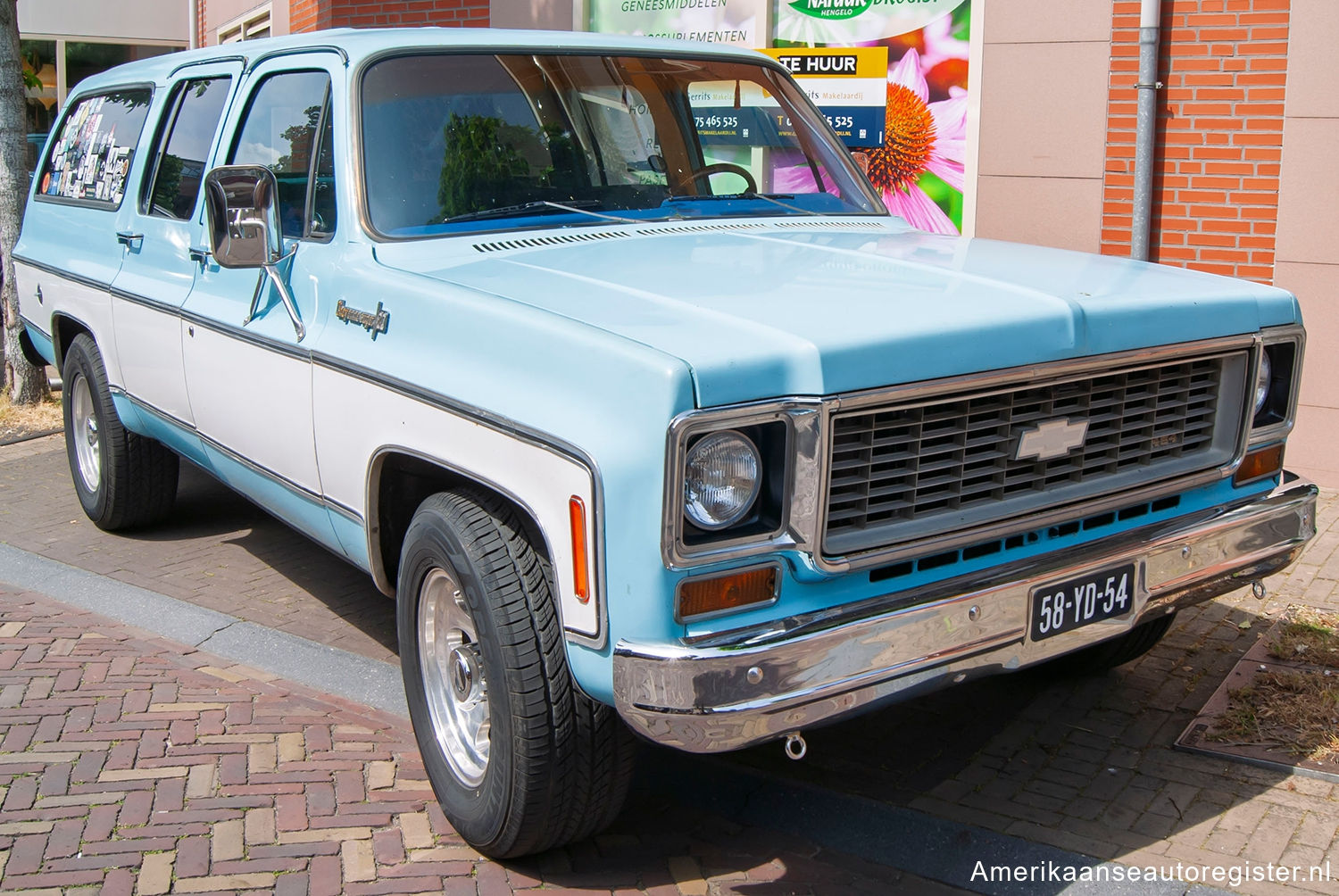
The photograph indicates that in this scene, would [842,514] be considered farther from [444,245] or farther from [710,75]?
[710,75]

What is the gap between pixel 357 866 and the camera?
3.34 meters

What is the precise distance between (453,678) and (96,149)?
12.9 feet

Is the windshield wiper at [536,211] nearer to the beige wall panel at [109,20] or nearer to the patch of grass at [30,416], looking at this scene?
the patch of grass at [30,416]

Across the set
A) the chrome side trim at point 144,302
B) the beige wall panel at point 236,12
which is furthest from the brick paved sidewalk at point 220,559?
the beige wall panel at point 236,12

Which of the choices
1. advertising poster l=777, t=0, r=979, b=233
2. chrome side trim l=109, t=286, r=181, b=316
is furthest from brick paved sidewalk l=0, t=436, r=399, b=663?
advertising poster l=777, t=0, r=979, b=233

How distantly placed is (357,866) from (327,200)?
1.95 meters

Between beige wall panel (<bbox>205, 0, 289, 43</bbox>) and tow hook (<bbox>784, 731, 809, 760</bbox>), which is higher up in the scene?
beige wall panel (<bbox>205, 0, 289, 43</bbox>)

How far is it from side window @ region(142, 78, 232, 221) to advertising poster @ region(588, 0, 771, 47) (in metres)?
3.69

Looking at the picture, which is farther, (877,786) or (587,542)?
(877,786)

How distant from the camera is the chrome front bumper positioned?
2.64 meters

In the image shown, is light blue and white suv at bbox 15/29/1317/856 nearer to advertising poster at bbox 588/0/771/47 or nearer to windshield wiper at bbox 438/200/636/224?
windshield wiper at bbox 438/200/636/224

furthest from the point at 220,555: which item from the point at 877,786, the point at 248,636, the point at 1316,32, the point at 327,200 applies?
the point at 1316,32

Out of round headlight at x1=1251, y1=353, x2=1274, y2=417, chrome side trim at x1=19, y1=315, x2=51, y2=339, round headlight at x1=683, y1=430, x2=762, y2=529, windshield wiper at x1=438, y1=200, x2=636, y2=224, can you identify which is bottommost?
chrome side trim at x1=19, y1=315, x2=51, y2=339

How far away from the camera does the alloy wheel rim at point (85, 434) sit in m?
6.35
